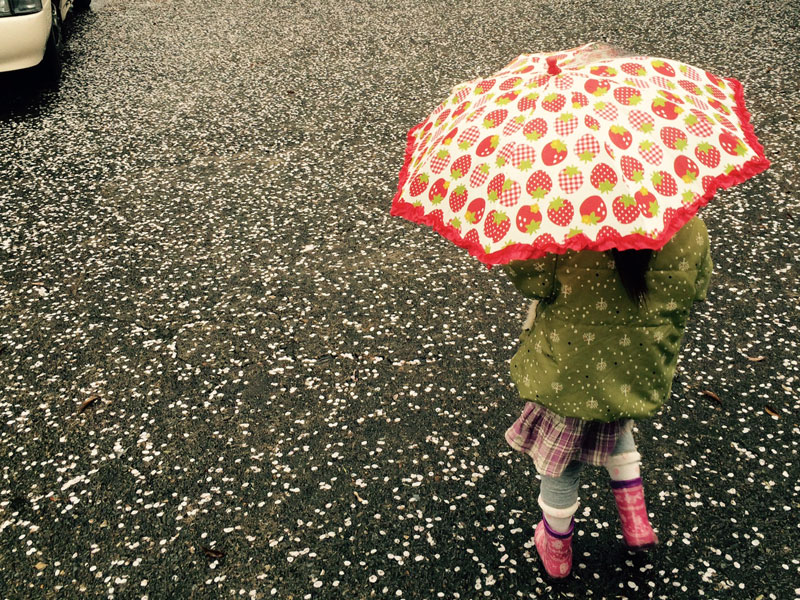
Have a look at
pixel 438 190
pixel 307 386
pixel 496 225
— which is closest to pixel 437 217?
pixel 438 190

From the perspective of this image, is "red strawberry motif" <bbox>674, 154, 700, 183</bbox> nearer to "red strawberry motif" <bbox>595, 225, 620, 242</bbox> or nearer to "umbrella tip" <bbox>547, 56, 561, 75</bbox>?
"red strawberry motif" <bbox>595, 225, 620, 242</bbox>

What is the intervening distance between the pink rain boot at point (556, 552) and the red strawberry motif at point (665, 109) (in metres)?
1.17

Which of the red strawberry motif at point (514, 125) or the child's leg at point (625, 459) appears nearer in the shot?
the red strawberry motif at point (514, 125)

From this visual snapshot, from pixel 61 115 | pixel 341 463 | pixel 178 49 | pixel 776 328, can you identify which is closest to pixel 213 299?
pixel 341 463

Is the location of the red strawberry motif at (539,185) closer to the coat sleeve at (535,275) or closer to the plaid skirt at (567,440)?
the coat sleeve at (535,275)

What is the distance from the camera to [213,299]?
12.0ft

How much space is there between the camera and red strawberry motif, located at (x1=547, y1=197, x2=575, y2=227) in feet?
5.09

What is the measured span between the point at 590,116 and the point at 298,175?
3.47m

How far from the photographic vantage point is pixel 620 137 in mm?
1581

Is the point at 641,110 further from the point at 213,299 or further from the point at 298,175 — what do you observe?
the point at 298,175

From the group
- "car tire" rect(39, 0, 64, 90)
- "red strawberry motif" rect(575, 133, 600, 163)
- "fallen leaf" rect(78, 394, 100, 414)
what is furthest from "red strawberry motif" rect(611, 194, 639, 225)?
"car tire" rect(39, 0, 64, 90)

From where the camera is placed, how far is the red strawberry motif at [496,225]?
62.5 inches

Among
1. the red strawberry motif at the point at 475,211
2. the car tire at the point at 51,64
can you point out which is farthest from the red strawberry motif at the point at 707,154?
the car tire at the point at 51,64

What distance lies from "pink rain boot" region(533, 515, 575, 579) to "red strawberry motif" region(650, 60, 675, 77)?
1249mm
